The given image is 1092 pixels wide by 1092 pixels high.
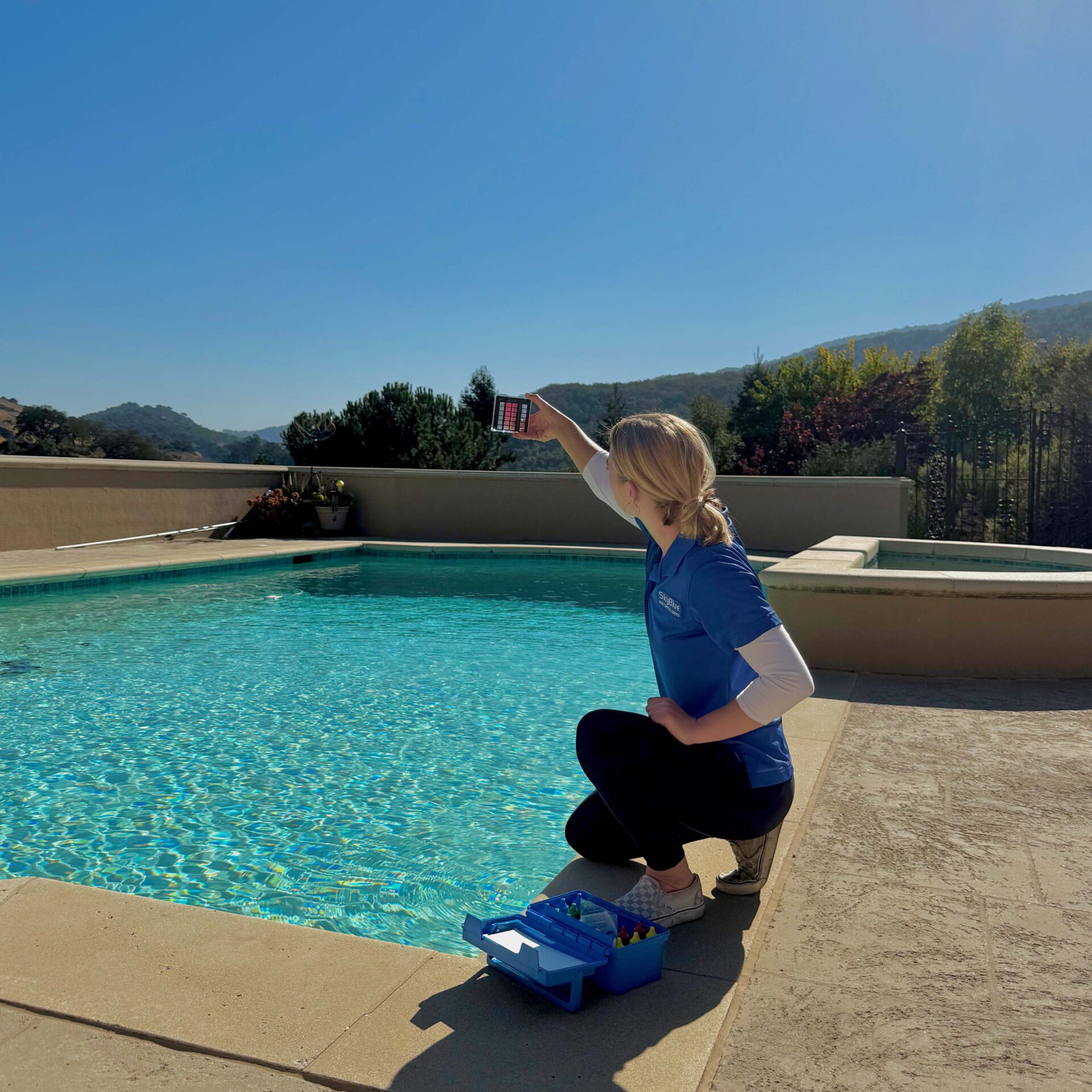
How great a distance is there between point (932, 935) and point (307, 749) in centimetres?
326

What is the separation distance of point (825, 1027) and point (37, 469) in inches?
513

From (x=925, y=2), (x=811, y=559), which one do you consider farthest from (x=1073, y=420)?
(x=811, y=559)

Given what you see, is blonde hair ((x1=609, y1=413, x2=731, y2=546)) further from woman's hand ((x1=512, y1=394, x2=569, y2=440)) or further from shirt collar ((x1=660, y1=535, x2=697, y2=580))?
woman's hand ((x1=512, y1=394, x2=569, y2=440))

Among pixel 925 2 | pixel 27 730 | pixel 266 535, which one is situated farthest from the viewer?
pixel 266 535

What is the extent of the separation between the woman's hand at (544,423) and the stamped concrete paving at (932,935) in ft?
4.74

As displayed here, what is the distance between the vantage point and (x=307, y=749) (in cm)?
448

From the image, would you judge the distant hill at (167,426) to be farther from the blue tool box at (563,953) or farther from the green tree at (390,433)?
the blue tool box at (563,953)

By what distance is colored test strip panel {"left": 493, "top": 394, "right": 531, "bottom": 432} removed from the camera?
278 cm

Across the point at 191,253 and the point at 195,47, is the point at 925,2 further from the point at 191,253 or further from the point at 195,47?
the point at 191,253

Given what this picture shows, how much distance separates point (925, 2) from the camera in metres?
9.04

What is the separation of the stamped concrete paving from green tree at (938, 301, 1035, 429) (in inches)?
1974

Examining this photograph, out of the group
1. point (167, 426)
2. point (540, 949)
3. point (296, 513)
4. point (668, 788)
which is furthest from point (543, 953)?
point (167, 426)

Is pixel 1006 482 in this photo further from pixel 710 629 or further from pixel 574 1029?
pixel 574 1029

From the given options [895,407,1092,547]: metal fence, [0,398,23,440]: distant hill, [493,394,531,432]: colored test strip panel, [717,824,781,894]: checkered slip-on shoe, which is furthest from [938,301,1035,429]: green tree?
[0,398,23,440]: distant hill
